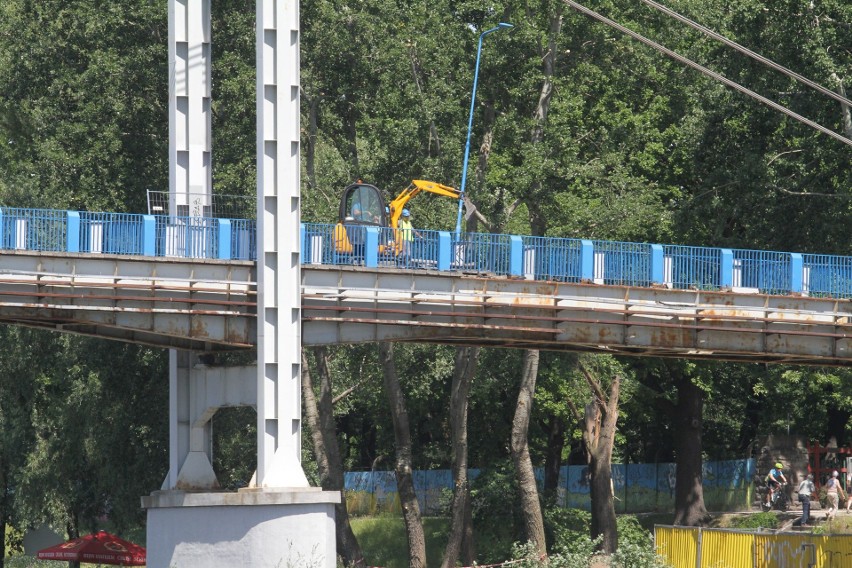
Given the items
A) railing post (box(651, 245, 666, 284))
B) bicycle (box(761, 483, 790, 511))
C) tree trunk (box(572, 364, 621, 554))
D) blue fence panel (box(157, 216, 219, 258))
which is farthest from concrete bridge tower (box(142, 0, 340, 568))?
bicycle (box(761, 483, 790, 511))

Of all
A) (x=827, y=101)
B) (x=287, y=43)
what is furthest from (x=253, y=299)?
(x=827, y=101)

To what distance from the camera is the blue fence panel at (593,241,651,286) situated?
3906 cm

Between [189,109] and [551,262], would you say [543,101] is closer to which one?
[551,262]

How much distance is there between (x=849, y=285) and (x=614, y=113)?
21235 millimetres

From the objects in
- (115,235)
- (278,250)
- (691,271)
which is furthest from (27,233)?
(691,271)

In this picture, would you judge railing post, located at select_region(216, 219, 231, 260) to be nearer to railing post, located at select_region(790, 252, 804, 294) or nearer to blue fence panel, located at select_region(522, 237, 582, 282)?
blue fence panel, located at select_region(522, 237, 582, 282)

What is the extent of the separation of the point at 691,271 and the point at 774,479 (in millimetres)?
15572

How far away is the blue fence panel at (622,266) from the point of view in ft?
128

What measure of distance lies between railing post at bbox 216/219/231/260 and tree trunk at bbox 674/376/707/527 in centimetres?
2590

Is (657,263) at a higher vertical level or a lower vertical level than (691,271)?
higher

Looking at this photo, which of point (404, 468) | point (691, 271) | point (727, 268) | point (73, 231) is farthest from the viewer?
point (404, 468)

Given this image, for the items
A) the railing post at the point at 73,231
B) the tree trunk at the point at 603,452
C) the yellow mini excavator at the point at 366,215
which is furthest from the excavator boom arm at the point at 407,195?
the tree trunk at the point at 603,452

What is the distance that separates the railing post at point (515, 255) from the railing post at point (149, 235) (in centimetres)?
854

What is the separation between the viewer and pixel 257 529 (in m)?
33.5
